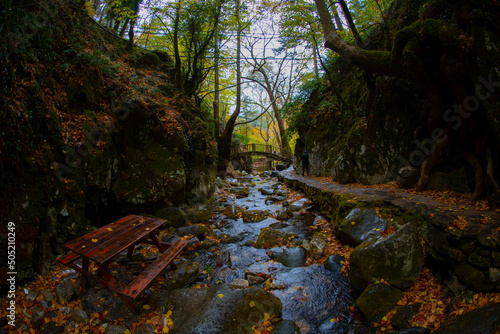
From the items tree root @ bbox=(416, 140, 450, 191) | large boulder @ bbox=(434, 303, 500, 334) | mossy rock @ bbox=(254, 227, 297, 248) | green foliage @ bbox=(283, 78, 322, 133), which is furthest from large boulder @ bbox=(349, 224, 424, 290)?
green foliage @ bbox=(283, 78, 322, 133)

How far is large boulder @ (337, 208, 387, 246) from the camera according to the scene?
4633 millimetres

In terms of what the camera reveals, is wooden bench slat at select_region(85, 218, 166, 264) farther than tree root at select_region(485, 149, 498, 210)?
No

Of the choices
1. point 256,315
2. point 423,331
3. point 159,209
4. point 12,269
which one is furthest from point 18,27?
point 423,331

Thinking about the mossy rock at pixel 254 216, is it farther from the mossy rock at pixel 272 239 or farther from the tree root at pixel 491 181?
the tree root at pixel 491 181

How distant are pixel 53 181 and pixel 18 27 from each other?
2.65 m

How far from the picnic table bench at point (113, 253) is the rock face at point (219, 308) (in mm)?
524

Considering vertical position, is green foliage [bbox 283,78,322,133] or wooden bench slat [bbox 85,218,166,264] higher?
green foliage [bbox 283,78,322,133]

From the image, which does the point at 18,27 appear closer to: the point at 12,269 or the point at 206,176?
the point at 12,269

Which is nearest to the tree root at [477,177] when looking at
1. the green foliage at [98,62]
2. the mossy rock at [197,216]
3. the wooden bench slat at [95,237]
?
the wooden bench slat at [95,237]

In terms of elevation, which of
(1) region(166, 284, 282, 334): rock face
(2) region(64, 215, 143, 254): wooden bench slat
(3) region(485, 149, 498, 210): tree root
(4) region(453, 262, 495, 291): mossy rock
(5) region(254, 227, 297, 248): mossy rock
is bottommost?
(1) region(166, 284, 282, 334): rock face

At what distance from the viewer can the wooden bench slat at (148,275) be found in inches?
116

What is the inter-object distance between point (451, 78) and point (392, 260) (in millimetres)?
3549

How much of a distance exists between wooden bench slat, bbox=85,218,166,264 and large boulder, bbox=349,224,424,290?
3645 millimetres

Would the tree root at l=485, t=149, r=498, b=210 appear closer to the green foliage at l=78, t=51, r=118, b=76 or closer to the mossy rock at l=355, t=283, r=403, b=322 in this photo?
the mossy rock at l=355, t=283, r=403, b=322
